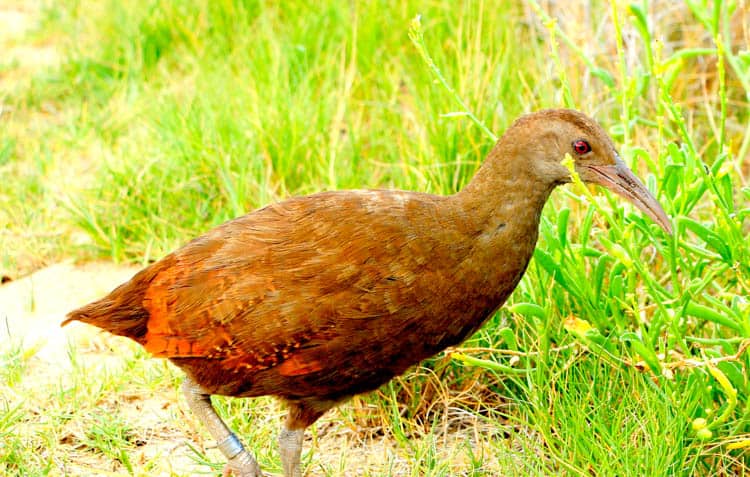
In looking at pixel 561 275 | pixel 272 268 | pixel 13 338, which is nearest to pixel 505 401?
pixel 561 275

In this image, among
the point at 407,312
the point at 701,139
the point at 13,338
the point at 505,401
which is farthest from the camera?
the point at 701,139

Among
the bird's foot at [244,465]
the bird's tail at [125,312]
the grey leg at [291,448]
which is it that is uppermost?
the bird's tail at [125,312]

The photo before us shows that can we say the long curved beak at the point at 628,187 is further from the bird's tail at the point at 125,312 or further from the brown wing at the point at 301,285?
the bird's tail at the point at 125,312

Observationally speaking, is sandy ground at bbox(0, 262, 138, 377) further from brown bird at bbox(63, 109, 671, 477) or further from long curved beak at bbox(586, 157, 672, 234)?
long curved beak at bbox(586, 157, 672, 234)

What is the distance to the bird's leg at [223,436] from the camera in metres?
3.26

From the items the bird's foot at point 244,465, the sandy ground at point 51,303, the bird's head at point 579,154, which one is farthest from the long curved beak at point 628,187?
the sandy ground at point 51,303

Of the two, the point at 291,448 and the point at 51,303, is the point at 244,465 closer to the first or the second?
the point at 291,448

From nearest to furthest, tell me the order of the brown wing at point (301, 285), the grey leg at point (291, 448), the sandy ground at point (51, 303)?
the brown wing at point (301, 285), the grey leg at point (291, 448), the sandy ground at point (51, 303)

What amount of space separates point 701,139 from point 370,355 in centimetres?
264

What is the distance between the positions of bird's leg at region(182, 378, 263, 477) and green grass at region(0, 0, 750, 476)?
20cm

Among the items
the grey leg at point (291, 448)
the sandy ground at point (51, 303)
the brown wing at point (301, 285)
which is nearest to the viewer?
the brown wing at point (301, 285)

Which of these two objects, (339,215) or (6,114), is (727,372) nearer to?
(339,215)

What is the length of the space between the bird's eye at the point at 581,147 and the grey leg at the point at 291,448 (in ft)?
3.79

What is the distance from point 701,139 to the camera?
196 inches
